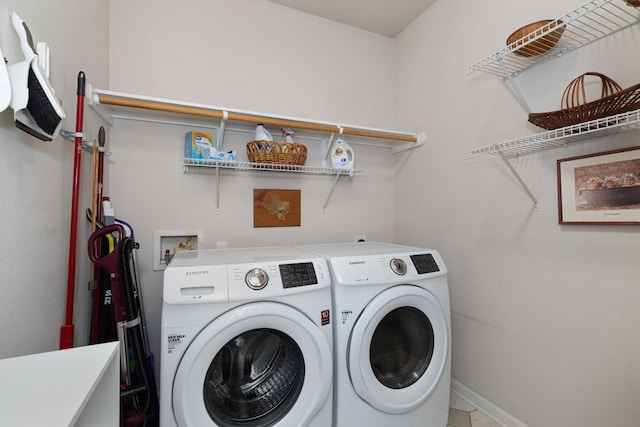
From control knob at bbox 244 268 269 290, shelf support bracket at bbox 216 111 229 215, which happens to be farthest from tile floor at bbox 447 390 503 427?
shelf support bracket at bbox 216 111 229 215

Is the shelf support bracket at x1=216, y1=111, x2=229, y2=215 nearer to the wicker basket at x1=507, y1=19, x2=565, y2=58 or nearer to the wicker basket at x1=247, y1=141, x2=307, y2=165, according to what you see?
→ the wicker basket at x1=247, y1=141, x2=307, y2=165

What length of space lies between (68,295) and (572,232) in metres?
2.12

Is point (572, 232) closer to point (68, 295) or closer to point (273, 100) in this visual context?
point (273, 100)

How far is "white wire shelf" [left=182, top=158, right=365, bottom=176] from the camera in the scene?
1.74 m

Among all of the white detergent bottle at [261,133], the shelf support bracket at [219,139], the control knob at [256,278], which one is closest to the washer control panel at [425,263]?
the control knob at [256,278]

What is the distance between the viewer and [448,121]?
1.97 m

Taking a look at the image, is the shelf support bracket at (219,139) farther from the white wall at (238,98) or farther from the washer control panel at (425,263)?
the washer control panel at (425,263)

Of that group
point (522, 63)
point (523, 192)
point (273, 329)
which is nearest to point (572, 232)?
point (523, 192)

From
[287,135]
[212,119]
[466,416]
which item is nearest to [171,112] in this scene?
[212,119]

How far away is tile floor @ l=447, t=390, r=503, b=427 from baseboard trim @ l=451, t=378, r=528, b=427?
2 centimetres

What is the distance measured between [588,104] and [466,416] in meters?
1.69

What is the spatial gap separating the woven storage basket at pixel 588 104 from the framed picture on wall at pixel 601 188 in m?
0.21

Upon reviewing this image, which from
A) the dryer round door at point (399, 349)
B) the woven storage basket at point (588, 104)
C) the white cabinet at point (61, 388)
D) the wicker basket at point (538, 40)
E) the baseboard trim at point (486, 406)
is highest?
the wicker basket at point (538, 40)

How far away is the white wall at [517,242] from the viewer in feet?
3.88
